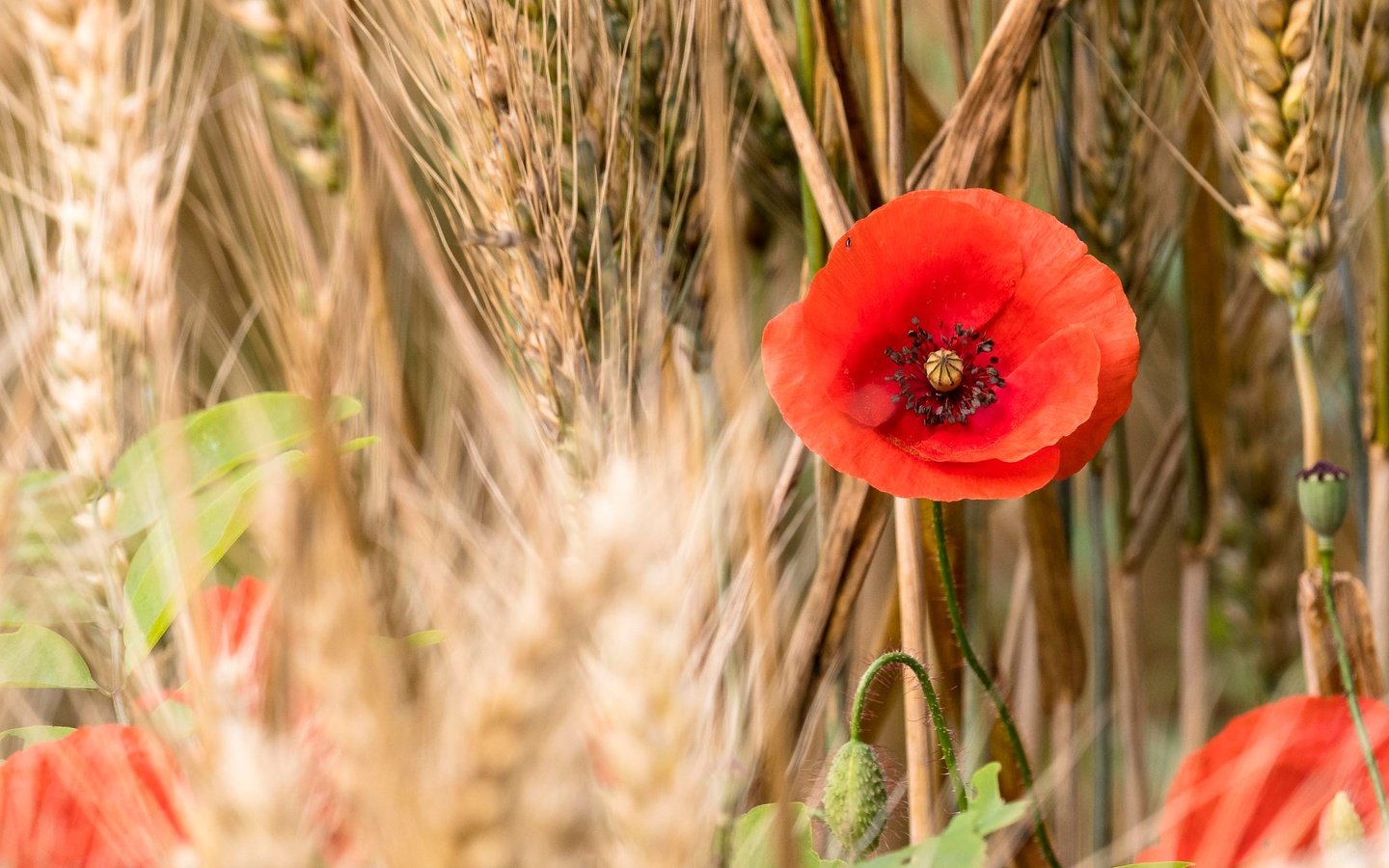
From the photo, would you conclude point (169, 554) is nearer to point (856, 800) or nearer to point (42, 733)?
point (42, 733)

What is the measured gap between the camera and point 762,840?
0.40m

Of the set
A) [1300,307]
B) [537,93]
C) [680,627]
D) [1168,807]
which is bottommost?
[1168,807]

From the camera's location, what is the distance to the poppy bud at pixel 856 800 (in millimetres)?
403

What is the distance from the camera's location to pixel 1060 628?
640 millimetres

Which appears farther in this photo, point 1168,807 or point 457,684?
point 1168,807

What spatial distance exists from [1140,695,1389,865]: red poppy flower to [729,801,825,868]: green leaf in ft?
0.55

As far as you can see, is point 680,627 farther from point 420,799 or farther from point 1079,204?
point 1079,204

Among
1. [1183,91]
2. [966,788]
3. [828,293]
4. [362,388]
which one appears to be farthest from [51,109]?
[1183,91]

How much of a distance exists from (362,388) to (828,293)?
0.35 meters

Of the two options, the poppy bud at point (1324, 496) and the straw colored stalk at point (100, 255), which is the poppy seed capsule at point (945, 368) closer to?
the poppy bud at point (1324, 496)

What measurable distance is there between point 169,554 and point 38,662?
0.09 metres

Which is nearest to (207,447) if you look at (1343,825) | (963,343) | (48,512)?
(48,512)

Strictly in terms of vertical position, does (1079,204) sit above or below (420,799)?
above

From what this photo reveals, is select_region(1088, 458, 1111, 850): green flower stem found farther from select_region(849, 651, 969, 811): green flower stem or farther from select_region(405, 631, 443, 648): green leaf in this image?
select_region(405, 631, 443, 648): green leaf
